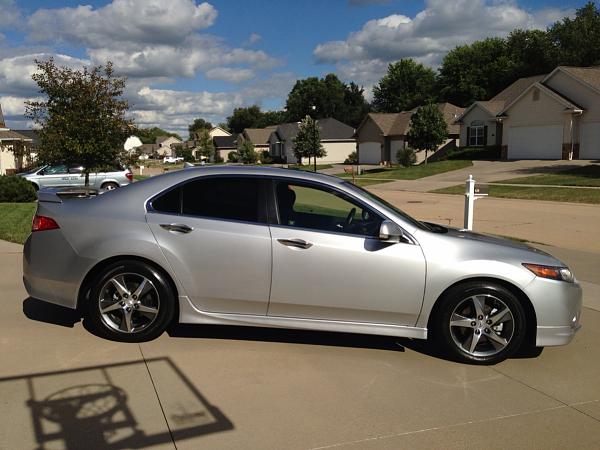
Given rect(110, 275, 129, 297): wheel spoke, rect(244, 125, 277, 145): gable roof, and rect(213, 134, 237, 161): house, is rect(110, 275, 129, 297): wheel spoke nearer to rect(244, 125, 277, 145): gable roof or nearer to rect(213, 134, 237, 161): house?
rect(244, 125, 277, 145): gable roof

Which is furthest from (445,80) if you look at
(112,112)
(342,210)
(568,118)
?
(342,210)

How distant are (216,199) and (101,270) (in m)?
1.14

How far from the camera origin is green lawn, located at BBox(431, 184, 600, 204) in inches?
765

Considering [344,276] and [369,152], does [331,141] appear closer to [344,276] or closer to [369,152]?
[369,152]

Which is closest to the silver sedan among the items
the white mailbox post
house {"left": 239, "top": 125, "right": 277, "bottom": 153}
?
the white mailbox post

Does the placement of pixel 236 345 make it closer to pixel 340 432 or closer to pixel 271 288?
pixel 271 288

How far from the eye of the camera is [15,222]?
1187cm

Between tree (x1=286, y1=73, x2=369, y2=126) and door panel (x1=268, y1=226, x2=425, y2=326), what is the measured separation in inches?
4182

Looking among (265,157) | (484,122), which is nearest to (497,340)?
(484,122)

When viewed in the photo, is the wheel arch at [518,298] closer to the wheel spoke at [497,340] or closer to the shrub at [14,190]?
the wheel spoke at [497,340]

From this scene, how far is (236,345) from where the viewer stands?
15.9ft

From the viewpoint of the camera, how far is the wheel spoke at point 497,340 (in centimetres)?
449

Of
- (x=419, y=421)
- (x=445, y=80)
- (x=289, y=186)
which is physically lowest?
(x=419, y=421)

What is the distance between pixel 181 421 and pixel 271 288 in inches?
54.4
